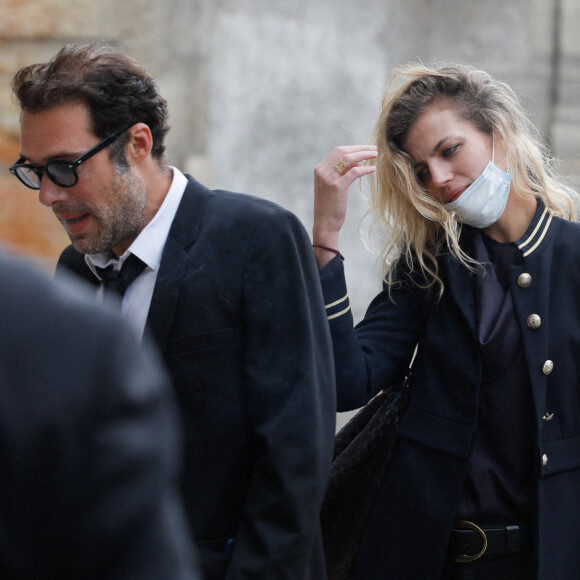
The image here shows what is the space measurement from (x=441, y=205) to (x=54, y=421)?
1955 millimetres

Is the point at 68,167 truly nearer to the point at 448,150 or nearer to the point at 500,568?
the point at 448,150

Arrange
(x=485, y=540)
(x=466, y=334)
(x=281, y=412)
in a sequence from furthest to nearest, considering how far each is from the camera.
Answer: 1. (x=466, y=334)
2. (x=485, y=540)
3. (x=281, y=412)

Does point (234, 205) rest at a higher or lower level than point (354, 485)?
higher

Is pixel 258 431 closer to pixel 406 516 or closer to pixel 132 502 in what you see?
pixel 406 516

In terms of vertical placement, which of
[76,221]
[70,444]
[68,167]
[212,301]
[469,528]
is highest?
[70,444]

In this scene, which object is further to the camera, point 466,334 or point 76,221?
point 466,334

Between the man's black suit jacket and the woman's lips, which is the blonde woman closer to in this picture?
the woman's lips

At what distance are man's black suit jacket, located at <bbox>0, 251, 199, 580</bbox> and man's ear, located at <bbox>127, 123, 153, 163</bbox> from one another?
139 centimetres

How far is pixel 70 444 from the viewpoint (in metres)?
0.72

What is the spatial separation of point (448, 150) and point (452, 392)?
1.99ft

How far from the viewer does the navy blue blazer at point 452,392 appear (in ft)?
7.73

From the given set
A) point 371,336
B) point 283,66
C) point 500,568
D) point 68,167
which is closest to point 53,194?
point 68,167

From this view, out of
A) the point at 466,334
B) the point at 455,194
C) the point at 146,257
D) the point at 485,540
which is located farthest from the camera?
the point at 455,194

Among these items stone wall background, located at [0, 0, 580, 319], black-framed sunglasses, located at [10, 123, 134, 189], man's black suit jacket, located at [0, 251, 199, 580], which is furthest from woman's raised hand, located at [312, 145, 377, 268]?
man's black suit jacket, located at [0, 251, 199, 580]
